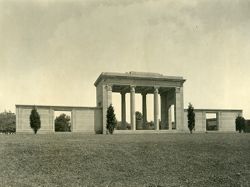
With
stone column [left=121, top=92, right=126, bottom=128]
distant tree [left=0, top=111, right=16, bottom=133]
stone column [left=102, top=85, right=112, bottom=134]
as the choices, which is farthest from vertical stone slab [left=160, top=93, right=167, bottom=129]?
distant tree [left=0, top=111, right=16, bottom=133]

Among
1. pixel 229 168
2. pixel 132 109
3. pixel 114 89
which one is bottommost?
pixel 229 168

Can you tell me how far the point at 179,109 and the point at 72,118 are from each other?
23.8 m

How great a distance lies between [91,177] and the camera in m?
17.2

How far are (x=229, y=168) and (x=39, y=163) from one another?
38.7 ft

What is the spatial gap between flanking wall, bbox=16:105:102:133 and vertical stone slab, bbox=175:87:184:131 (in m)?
17.1

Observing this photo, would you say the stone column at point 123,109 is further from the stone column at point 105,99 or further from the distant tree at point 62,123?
the distant tree at point 62,123

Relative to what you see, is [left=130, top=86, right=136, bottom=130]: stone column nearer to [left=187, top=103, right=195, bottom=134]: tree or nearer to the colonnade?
the colonnade

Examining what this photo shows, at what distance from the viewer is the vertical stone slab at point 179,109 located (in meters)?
71.1

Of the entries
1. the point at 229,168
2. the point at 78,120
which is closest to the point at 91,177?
the point at 229,168

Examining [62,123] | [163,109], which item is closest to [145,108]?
[163,109]

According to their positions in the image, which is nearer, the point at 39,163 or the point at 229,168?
the point at 39,163

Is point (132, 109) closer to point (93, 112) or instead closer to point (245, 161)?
point (93, 112)

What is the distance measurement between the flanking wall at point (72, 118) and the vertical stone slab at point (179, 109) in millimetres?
17086

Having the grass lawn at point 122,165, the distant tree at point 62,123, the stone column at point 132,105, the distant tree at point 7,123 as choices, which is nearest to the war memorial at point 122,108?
the stone column at point 132,105
